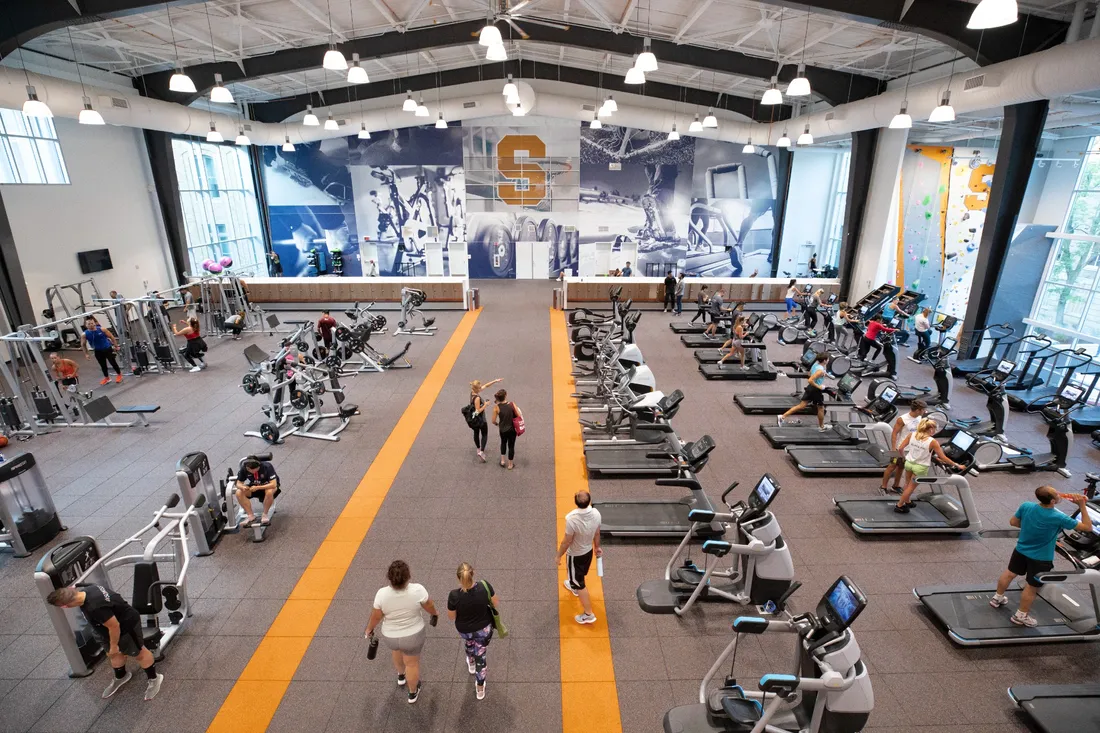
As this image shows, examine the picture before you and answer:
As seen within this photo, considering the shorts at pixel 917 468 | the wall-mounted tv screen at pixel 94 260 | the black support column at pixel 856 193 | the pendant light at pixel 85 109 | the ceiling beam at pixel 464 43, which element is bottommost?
the shorts at pixel 917 468

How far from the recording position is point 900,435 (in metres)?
7.92

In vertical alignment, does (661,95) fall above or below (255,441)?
above

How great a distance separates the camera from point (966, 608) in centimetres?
566

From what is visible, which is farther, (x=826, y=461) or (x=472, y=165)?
(x=472, y=165)

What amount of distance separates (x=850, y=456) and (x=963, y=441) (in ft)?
5.32

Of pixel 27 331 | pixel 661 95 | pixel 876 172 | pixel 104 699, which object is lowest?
pixel 104 699

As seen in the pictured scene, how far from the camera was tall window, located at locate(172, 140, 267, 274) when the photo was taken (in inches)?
796

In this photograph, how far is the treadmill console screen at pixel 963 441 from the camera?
24.4 feet

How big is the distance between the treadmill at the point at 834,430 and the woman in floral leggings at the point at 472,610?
6.59 m

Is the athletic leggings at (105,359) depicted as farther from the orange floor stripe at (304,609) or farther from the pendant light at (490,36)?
the pendant light at (490,36)

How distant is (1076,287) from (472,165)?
A: 67.5ft

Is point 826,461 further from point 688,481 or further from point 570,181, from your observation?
point 570,181

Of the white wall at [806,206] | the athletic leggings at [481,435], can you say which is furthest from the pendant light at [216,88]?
the white wall at [806,206]

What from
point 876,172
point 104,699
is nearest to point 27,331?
point 104,699
